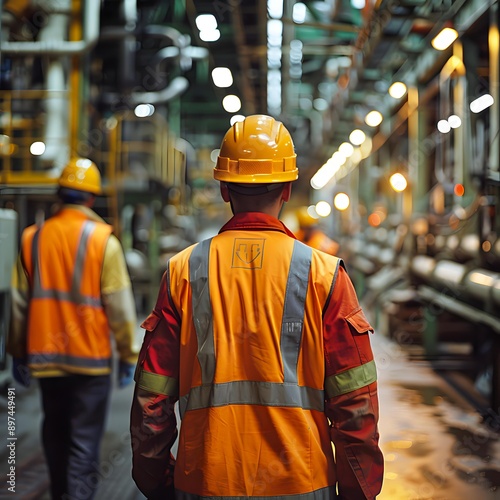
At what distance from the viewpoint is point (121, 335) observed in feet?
11.9

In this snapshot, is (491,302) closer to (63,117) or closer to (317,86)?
(63,117)

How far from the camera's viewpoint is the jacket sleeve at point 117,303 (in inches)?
143

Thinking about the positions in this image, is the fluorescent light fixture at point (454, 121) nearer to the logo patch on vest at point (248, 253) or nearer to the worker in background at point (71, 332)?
the worker in background at point (71, 332)

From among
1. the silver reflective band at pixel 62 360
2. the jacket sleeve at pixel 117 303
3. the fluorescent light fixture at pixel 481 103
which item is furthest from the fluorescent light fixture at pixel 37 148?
the silver reflective band at pixel 62 360

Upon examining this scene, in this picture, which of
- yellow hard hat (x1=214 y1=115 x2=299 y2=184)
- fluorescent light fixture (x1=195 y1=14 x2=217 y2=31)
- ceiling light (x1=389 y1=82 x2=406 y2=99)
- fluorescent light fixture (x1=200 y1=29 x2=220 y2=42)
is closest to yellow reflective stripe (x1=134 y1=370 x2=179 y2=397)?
yellow hard hat (x1=214 y1=115 x2=299 y2=184)

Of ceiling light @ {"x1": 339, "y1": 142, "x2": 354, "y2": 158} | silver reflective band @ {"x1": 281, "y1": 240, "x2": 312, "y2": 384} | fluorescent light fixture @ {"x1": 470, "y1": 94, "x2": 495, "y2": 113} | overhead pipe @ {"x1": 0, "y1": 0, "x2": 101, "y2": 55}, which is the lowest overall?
silver reflective band @ {"x1": 281, "y1": 240, "x2": 312, "y2": 384}

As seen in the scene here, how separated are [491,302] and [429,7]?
3.81 meters

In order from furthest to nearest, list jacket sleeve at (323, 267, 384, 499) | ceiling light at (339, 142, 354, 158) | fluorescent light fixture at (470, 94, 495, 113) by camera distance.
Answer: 1. ceiling light at (339, 142, 354, 158)
2. fluorescent light fixture at (470, 94, 495, 113)
3. jacket sleeve at (323, 267, 384, 499)

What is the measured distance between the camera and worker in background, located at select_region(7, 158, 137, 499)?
11.6 ft

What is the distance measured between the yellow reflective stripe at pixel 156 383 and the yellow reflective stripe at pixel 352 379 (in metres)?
0.50

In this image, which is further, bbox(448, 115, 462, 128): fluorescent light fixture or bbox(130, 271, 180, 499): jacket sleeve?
bbox(448, 115, 462, 128): fluorescent light fixture

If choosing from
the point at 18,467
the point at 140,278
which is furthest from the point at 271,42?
the point at 18,467

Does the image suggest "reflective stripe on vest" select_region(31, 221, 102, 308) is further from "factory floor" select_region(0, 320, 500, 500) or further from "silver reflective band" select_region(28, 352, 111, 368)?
"factory floor" select_region(0, 320, 500, 500)

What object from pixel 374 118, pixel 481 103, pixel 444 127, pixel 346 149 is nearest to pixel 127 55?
pixel 374 118
